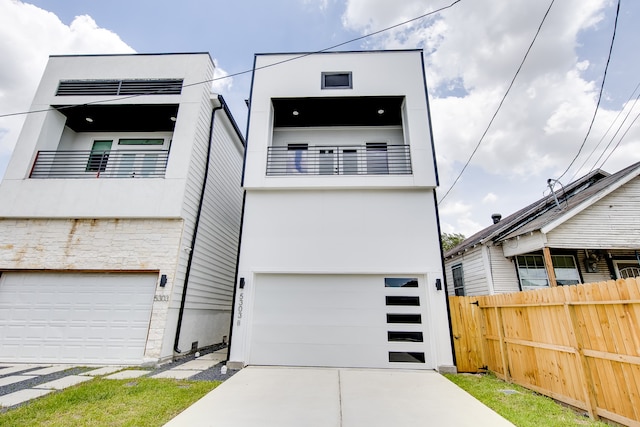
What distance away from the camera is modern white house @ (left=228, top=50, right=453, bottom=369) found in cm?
653

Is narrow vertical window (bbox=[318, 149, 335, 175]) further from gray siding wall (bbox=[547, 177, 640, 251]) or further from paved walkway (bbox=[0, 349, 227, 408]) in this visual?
gray siding wall (bbox=[547, 177, 640, 251])

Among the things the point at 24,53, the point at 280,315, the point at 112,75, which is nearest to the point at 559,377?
the point at 280,315

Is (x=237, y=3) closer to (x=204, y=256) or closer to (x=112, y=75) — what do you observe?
(x=112, y=75)

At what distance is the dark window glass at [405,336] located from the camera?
21.4 ft

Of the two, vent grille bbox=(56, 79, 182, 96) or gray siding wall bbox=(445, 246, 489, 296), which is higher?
vent grille bbox=(56, 79, 182, 96)

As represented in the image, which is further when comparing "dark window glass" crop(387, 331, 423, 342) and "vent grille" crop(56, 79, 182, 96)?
"vent grille" crop(56, 79, 182, 96)

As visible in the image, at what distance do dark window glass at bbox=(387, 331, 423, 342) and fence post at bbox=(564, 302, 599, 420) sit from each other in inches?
117

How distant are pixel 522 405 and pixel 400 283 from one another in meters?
3.12

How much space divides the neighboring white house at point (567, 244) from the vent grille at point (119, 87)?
37.6 ft

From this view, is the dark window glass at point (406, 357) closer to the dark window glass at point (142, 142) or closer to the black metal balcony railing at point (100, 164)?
the black metal balcony railing at point (100, 164)

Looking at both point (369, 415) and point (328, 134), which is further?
point (328, 134)

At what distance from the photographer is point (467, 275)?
11.2 metres

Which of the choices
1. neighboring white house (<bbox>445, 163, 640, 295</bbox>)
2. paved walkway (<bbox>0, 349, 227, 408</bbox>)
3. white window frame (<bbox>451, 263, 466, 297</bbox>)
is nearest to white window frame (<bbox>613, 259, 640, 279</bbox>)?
neighboring white house (<bbox>445, 163, 640, 295</bbox>)

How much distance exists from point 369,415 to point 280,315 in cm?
358
